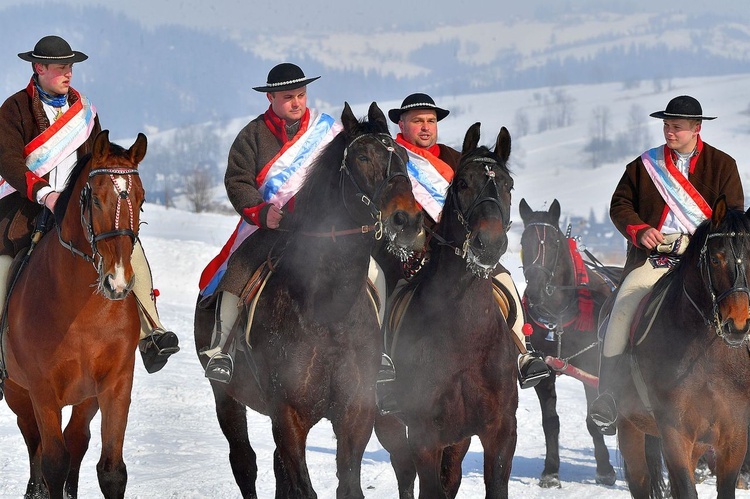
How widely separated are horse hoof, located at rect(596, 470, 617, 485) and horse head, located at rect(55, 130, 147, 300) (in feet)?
19.3

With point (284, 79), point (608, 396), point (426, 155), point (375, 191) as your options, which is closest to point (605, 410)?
point (608, 396)

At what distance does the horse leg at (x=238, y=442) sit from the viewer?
8.30 m

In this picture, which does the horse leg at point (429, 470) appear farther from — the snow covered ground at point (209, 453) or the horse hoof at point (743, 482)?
the horse hoof at point (743, 482)

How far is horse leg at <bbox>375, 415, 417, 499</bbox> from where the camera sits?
27.5 feet

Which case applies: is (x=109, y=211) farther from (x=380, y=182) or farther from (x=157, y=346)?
(x=380, y=182)

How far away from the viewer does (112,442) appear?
23.5 ft

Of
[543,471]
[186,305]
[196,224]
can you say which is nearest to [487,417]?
[543,471]

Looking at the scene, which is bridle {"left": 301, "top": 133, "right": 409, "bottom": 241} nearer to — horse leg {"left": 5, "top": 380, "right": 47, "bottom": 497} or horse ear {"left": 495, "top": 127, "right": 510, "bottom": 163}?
horse ear {"left": 495, "top": 127, "right": 510, "bottom": 163}

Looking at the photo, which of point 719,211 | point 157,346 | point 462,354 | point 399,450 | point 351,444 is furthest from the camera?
point 399,450

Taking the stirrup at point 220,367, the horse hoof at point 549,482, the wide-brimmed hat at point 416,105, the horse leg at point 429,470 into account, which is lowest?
A: the horse hoof at point 549,482

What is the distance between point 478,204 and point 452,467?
203 centimetres

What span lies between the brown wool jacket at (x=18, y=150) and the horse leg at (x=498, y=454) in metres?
3.73

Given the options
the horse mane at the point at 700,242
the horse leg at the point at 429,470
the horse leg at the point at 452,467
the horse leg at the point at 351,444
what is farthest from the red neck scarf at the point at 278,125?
the horse mane at the point at 700,242

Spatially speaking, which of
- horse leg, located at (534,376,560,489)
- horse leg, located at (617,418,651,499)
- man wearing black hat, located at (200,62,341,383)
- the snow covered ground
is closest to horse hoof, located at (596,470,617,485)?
the snow covered ground
